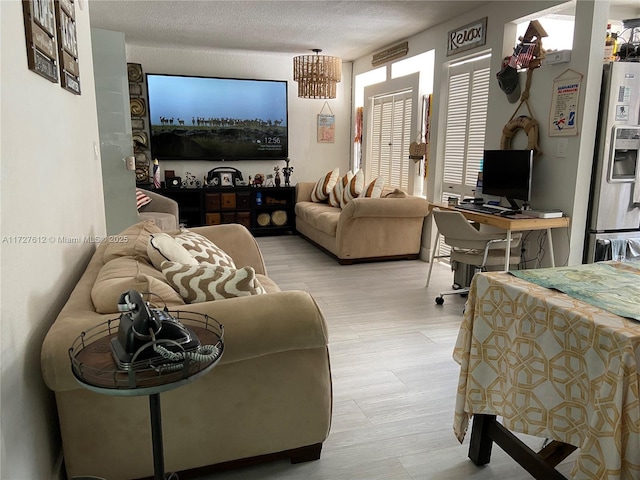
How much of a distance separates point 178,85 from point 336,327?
15.2ft

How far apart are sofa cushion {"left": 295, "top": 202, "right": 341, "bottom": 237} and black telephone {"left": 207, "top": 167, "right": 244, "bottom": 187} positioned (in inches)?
39.7

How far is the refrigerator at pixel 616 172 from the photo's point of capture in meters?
3.18

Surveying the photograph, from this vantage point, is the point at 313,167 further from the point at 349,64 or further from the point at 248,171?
the point at 349,64

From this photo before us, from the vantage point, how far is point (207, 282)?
5.74 ft

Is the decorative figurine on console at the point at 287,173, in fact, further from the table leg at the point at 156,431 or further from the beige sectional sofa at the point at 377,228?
the table leg at the point at 156,431

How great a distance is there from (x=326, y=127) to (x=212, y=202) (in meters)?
2.16

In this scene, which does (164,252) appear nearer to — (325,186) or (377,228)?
(377,228)

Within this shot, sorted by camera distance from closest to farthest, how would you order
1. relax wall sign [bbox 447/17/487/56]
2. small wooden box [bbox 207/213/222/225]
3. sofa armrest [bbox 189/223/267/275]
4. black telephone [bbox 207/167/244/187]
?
sofa armrest [bbox 189/223/267/275] → relax wall sign [bbox 447/17/487/56] → small wooden box [bbox 207/213/222/225] → black telephone [bbox 207/167/244/187]

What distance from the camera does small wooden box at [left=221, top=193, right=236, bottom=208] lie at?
648cm

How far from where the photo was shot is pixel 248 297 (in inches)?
65.6

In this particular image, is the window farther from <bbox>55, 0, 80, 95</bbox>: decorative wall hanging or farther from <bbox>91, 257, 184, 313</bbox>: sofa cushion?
<bbox>91, 257, 184, 313</bbox>: sofa cushion

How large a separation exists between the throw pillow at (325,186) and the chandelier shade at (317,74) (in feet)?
3.69

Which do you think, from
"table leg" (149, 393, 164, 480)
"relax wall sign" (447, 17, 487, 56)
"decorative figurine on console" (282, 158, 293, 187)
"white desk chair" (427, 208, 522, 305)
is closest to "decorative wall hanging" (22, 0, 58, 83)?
"table leg" (149, 393, 164, 480)

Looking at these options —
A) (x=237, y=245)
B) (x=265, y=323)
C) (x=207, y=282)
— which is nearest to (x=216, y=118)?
(x=237, y=245)
